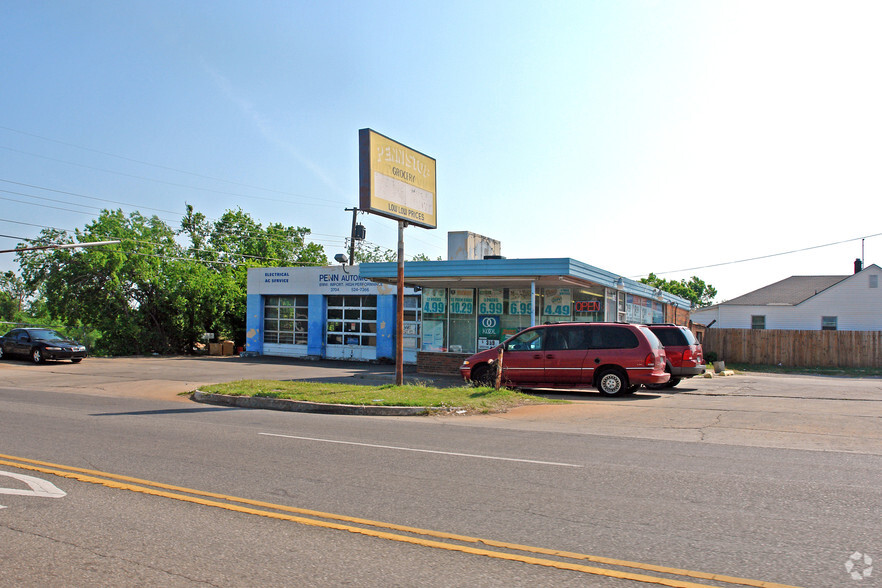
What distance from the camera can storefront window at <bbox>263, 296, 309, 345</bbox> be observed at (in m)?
34.1

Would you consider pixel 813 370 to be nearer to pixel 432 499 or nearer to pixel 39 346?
pixel 432 499

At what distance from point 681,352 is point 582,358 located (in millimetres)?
3930

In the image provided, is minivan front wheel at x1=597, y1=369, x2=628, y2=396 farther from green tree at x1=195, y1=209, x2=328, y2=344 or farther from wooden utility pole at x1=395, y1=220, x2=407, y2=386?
green tree at x1=195, y1=209, x2=328, y2=344

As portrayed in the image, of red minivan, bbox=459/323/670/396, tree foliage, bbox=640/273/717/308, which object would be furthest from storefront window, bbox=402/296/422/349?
tree foliage, bbox=640/273/717/308

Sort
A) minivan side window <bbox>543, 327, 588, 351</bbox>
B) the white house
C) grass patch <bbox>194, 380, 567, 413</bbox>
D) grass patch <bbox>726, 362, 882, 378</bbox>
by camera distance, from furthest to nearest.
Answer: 1. the white house
2. grass patch <bbox>726, 362, 882, 378</bbox>
3. minivan side window <bbox>543, 327, 588, 351</bbox>
4. grass patch <bbox>194, 380, 567, 413</bbox>

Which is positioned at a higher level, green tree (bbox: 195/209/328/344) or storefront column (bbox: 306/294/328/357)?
green tree (bbox: 195/209/328/344)

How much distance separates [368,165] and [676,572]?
512 inches

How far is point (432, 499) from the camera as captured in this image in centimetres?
619

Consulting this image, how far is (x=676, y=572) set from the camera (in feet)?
14.3

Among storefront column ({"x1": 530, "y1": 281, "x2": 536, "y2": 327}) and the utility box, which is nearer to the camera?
storefront column ({"x1": 530, "y1": 281, "x2": 536, "y2": 327})

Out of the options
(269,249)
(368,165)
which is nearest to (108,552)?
(368,165)

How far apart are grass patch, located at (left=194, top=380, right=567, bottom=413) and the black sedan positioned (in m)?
15.5

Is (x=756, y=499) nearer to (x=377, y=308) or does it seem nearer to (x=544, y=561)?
(x=544, y=561)

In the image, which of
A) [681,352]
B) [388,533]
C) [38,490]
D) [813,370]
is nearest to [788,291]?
[813,370]
